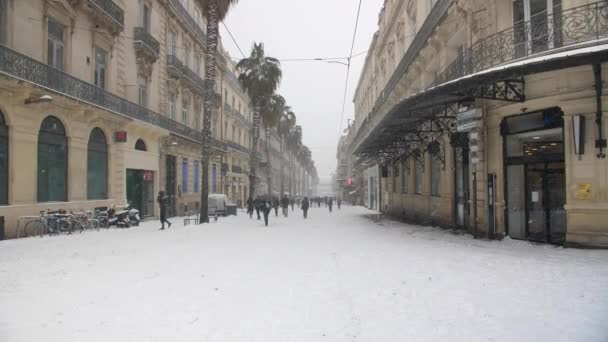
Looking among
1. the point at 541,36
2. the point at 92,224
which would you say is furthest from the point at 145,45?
the point at 541,36

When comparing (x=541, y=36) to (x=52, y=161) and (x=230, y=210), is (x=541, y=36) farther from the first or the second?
(x=230, y=210)

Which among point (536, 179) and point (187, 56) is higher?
point (187, 56)

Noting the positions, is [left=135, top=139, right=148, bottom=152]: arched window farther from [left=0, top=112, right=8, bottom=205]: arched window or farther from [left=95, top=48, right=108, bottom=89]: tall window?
[left=0, top=112, right=8, bottom=205]: arched window

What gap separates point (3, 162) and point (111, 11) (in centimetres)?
934

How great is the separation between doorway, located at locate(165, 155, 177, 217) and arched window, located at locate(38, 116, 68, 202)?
10.1 metres

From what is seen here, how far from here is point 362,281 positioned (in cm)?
663

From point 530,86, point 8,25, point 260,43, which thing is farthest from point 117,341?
point 260,43

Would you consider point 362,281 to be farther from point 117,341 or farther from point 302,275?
point 117,341

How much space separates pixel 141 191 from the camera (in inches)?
890

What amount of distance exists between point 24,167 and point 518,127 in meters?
15.9

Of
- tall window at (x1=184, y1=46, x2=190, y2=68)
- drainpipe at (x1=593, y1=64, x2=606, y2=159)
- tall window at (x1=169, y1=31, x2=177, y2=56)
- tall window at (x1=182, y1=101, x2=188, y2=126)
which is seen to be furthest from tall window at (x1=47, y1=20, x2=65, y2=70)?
drainpipe at (x1=593, y1=64, x2=606, y2=159)

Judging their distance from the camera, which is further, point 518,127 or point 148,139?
point 148,139

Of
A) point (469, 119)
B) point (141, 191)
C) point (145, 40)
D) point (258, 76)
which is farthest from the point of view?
point (258, 76)

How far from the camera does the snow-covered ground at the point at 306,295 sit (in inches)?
169
